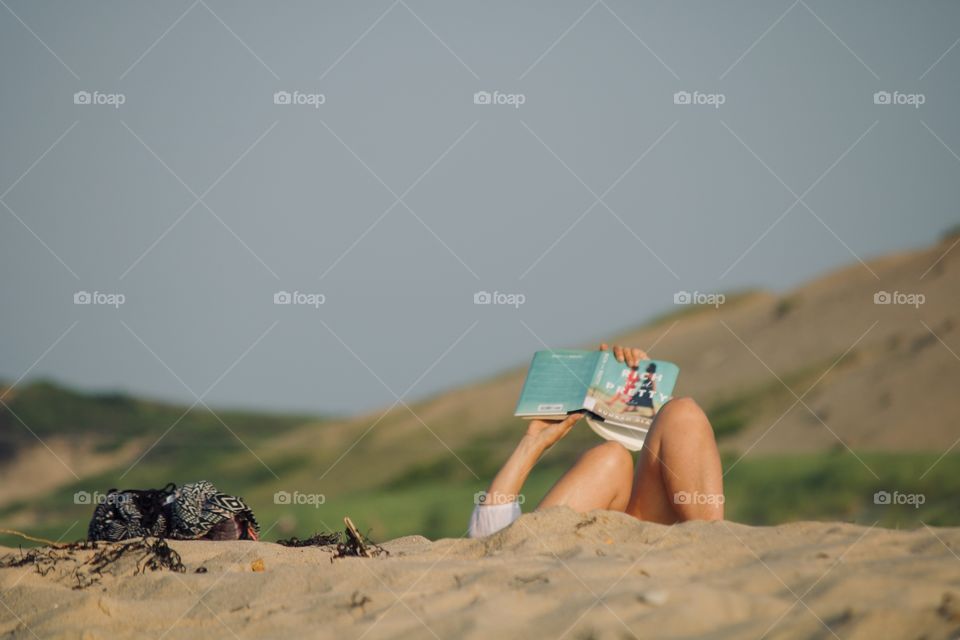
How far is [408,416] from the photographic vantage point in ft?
86.9

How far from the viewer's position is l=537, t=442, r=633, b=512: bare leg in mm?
4105

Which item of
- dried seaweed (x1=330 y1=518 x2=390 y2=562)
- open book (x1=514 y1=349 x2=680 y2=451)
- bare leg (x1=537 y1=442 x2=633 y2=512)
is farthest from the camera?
open book (x1=514 y1=349 x2=680 y2=451)

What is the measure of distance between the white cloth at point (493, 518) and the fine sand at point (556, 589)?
283 mm

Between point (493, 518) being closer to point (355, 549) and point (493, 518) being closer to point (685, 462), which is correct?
point (355, 549)

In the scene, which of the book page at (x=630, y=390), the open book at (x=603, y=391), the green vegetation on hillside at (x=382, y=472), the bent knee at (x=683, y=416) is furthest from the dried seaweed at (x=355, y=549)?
the green vegetation on hillside at (x=382, y=472)

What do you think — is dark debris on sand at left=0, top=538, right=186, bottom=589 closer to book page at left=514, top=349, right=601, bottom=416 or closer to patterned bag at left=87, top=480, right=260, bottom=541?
patterned bag at left=87, top=480, right=260, bottom=541

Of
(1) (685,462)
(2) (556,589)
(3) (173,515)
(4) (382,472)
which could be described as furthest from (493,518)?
(4) (382,472)

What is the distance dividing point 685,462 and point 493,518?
70cm

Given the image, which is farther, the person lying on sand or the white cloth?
the white cloth

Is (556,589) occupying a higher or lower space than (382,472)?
lower

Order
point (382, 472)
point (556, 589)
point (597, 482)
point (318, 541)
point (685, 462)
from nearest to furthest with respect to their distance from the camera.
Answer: point (556, 589)
point (685, 462)
point (597, 482)
point (318, 541)
point (382, 472)

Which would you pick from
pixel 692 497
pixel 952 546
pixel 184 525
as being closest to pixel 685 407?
pixel 692 497

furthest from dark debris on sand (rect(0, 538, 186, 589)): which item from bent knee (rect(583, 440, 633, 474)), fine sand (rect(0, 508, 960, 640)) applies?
bent knee (rect(583, 440, 633, 474))

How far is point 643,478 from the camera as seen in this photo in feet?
13.9
